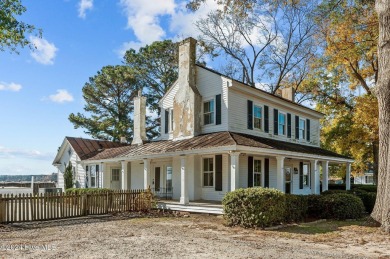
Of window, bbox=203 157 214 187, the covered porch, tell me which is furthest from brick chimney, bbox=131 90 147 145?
window, bbox=203 157 214 187

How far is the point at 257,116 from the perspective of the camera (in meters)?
19.9

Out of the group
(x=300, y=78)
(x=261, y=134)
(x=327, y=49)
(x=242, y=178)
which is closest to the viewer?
(x=242, y=178)

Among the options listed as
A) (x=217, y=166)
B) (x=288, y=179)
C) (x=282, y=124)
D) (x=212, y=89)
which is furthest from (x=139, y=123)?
(x=288, y=179)

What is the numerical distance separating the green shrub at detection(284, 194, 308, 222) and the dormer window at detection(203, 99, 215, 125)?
6.28m

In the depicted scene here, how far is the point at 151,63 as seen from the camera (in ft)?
125

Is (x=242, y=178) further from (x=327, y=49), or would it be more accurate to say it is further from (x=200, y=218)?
(x=327, y=49)

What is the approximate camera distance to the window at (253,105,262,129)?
64.5ft

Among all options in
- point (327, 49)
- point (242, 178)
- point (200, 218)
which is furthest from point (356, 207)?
point (327, 49)

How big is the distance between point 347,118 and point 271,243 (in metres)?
22.8

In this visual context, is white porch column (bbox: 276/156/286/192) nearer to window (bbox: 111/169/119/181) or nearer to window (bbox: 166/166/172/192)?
window (bbox: 166/166/172/192)

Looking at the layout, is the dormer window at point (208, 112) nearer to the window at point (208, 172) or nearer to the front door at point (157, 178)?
the window at point (208, 172)

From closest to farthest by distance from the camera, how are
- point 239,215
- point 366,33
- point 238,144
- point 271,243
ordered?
1. point 271,243
2. point 239,215
3. point 238,144
4. point 366,33

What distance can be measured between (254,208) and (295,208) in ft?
8.65

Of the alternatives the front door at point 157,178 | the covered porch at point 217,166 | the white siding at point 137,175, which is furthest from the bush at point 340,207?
the white siding at point 137,175
